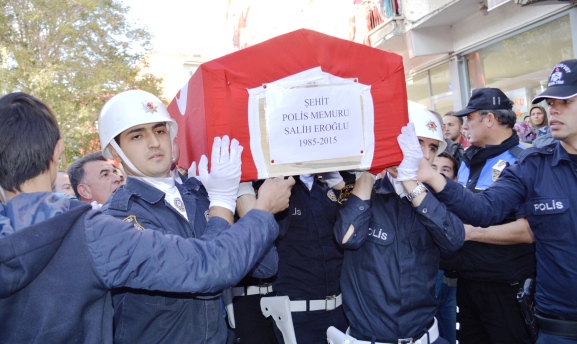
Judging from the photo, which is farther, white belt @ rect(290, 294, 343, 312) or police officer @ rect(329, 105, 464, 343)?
white belt @ rect(290, 294, 343, 312)

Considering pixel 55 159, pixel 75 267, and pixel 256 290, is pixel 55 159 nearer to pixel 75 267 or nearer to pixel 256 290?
pixel 75 267

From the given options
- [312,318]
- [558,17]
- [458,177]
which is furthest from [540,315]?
[558,17]

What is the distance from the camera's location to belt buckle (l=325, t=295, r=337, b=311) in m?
3.52

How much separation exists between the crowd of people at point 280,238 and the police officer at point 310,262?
10 millimetres

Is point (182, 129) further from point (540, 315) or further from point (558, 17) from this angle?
point (558, 17)

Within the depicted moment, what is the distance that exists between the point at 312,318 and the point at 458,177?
1.80 m

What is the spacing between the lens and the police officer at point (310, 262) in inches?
139

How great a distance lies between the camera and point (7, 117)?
5.77 ft

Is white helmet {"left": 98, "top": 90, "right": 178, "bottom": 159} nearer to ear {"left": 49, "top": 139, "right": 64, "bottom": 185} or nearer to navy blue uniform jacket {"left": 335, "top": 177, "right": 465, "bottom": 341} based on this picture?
ear {"left": 49, "top": 139, "right": 64, "bottom": 185}

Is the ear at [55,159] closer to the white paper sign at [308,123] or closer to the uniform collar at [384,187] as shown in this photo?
the white paper sign at [308,123]

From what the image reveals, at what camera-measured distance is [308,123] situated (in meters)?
2.52

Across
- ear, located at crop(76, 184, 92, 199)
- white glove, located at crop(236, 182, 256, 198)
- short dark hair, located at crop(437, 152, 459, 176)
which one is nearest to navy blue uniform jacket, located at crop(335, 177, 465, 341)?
white glove, located at crop(236, 182, 256, 198)

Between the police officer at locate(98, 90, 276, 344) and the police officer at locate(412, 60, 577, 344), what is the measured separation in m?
1.10

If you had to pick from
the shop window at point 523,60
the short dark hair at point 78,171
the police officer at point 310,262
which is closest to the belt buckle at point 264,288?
the police officer at point 310,262
